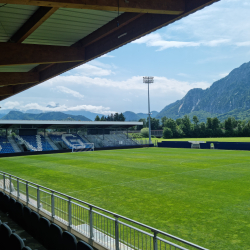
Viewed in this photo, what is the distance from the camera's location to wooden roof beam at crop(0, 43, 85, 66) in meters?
9.84

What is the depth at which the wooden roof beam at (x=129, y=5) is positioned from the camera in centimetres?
572

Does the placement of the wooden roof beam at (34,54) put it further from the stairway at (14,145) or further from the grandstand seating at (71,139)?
the grandstand seating at (71,139)

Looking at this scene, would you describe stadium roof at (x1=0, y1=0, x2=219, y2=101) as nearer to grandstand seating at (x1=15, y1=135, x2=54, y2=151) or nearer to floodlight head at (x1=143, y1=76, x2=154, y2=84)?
grandstand seating at (x1=15, y1=135, x2=54, y2=151)

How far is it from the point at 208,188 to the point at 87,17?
10.3m

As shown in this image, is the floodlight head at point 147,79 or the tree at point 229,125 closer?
the floodlight head at point 147,79

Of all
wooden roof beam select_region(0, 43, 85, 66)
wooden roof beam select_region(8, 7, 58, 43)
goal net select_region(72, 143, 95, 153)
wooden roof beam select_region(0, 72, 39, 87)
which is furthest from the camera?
goal net select_region(72, 143, 95, 153)

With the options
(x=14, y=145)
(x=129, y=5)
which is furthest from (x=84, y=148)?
(x=129, y=5)

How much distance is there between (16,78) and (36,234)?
10.7 metres

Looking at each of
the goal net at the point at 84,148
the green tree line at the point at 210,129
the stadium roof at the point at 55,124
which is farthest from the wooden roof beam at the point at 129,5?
the green tree line at the point at 210,129

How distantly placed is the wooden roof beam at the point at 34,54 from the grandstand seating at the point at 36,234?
16.7 ft

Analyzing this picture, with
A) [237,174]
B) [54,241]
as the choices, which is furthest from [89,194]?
[237,174]

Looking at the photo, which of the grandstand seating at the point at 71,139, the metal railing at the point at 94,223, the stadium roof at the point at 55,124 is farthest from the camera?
the grandstand seating at the point at 71,139

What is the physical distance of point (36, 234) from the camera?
6.84m

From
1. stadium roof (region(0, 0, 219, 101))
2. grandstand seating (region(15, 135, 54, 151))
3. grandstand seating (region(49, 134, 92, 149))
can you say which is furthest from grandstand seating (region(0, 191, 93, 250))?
grandstand seating (region(49, 134, 92, 149))
